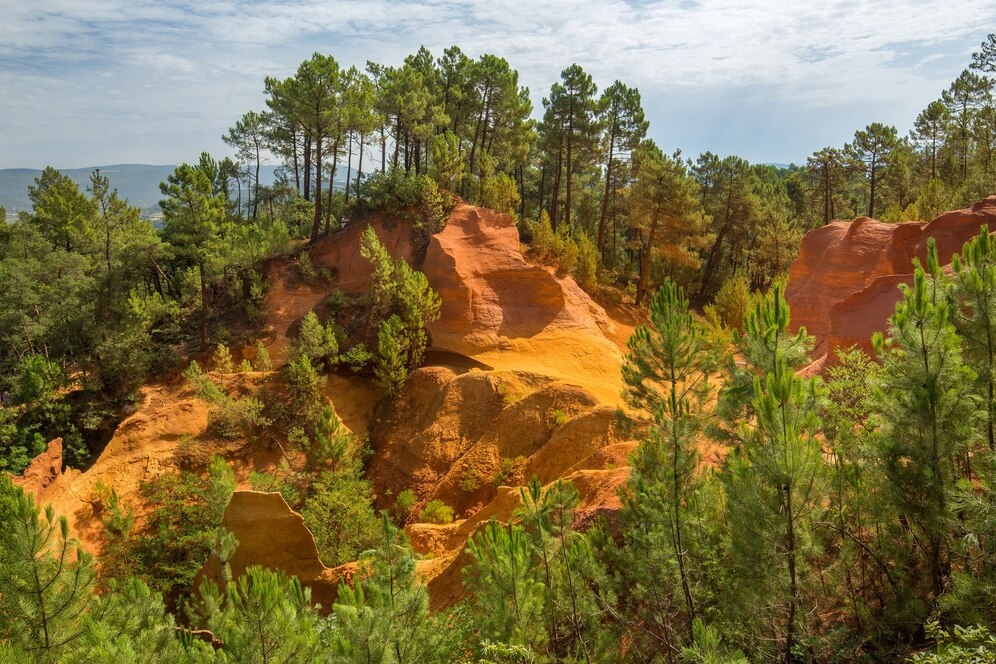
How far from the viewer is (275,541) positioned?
15.0 m

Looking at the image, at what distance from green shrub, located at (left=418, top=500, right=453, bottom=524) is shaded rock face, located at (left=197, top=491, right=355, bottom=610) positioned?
483cm

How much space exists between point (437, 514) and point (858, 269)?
21.0 m

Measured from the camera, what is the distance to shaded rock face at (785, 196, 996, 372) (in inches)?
690

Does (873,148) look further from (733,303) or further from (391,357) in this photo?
(391,357)

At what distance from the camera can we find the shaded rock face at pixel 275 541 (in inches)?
587

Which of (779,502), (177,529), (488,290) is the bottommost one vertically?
(177,529)

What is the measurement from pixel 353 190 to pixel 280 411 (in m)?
18.6

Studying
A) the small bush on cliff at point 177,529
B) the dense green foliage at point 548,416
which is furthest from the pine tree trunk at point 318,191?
the small bush on cliff at point 177,529

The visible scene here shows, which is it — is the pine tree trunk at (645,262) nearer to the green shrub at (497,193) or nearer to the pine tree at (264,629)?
the green shrub at (497,193)

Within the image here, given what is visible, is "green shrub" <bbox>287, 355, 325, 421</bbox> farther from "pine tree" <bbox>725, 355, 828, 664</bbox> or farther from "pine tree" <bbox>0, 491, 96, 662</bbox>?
"pine tree" <bbox>725, 355, 828, 664</bbox>

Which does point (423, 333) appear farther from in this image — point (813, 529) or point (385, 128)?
point (813, 529)

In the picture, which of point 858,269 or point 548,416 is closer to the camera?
point 548,416

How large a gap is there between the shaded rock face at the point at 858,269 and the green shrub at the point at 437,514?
13292mm

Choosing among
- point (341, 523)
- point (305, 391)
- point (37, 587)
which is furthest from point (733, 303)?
point (37, 587)
